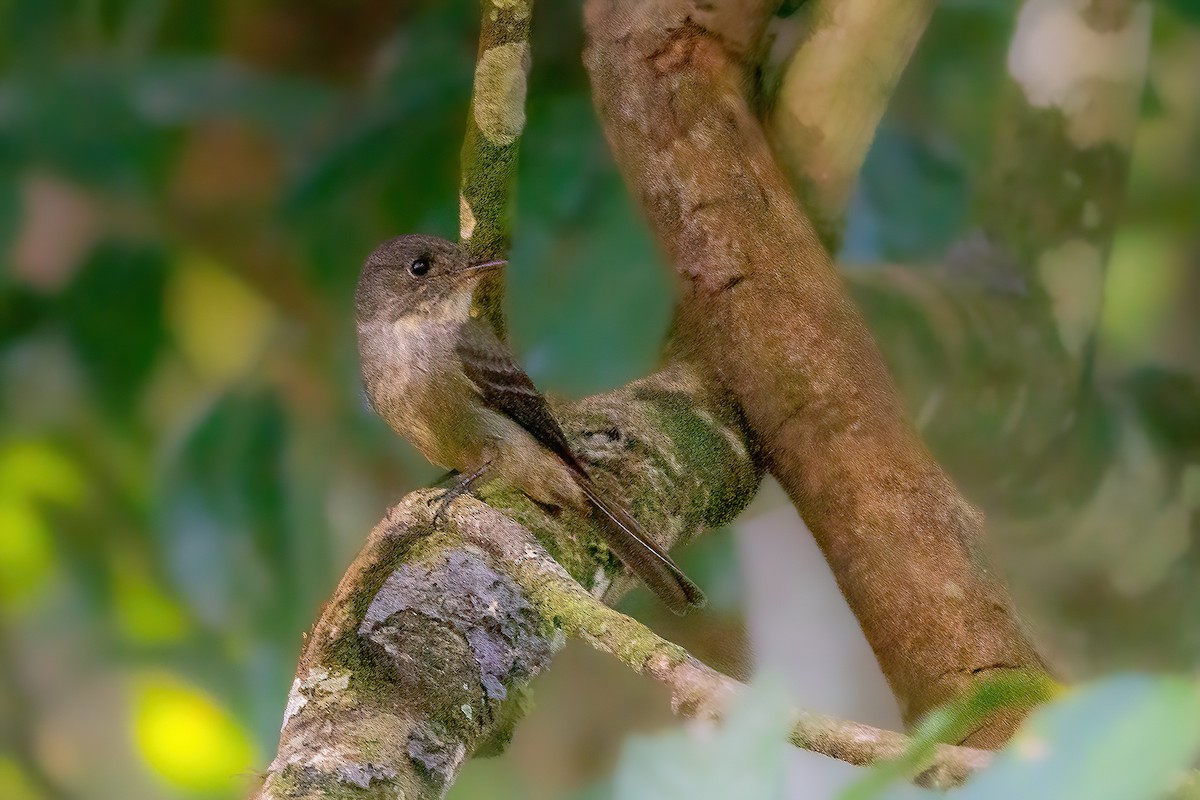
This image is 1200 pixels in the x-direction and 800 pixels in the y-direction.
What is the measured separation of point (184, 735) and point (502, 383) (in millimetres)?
544

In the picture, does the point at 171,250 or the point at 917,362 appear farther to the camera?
the point at 171,250

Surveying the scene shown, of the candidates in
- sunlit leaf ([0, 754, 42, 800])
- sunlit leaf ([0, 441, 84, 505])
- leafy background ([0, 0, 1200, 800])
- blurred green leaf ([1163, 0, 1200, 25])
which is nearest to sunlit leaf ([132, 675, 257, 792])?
leafy background ([0, 0, 1200, 800])

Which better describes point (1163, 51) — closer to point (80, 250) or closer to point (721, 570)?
point (721, 570)

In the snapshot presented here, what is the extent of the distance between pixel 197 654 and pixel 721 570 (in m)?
0.63

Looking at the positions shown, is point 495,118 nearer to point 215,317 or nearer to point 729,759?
point 215,317

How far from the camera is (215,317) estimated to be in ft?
3.87

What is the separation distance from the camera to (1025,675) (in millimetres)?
627

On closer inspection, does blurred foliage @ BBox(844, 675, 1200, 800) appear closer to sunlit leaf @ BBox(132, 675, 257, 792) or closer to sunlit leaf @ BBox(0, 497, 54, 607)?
sunlit leaf @ BBox(132, 675, 257, 792)

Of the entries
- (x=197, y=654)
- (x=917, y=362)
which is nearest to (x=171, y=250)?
(x=197, y=654)

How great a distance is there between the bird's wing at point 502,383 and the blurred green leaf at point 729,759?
69 centimetres

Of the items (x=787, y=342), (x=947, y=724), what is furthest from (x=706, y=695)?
(x=787, y=342)

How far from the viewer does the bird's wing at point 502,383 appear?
3.23 ft

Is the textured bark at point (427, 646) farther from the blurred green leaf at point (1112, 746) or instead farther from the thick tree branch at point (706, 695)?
the blurred green leaf at point (1112, 746)

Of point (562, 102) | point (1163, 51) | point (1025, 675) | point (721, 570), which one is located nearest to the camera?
point (1025, 675)
